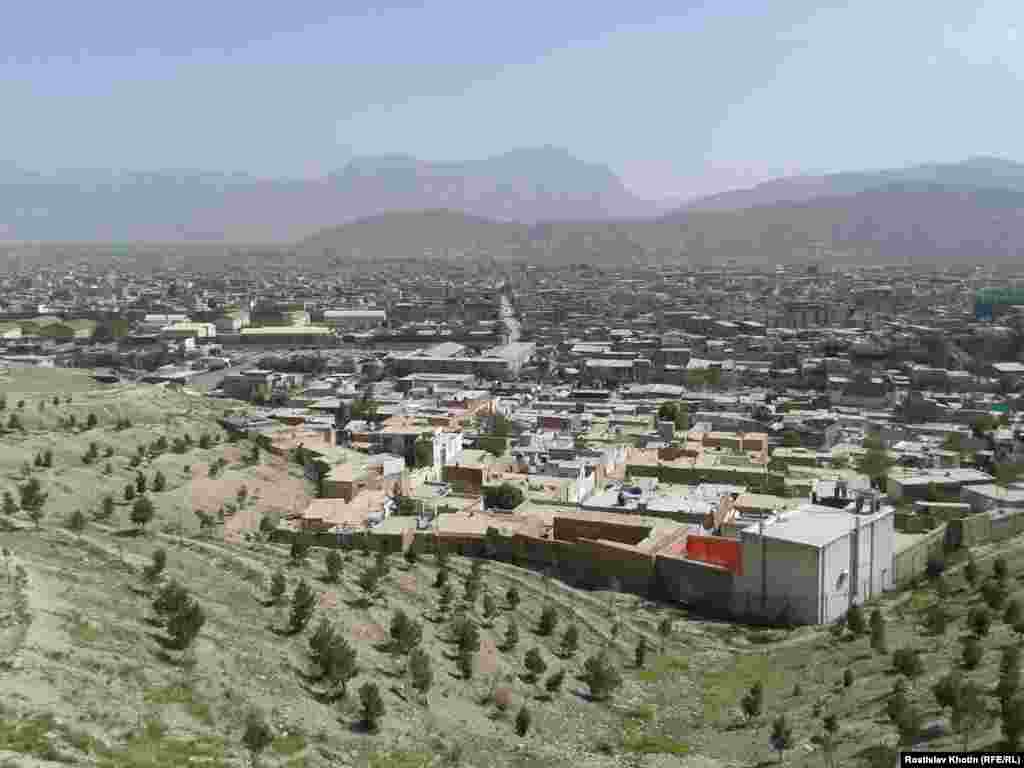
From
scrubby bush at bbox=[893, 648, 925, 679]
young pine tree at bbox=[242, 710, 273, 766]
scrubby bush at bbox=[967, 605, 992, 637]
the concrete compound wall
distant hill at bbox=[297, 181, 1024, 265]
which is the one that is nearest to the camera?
young pine tree at bbox=[242, 710, 273, 766]

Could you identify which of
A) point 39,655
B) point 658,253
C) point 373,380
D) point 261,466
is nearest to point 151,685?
point 39,655

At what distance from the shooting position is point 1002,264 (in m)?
117

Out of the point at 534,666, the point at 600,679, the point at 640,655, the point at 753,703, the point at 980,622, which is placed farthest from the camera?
the point at 640,655

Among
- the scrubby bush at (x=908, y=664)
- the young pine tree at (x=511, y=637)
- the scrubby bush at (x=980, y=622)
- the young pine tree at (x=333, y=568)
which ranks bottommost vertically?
the young pine tree at (x=511, y=637)

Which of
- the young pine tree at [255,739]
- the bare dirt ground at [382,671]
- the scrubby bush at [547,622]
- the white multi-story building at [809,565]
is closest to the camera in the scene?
the young pine tree at [255,739]

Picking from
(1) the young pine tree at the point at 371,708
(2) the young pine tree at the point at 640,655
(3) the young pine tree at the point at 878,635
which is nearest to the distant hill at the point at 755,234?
(2) the young pine tree at the point at 640,655

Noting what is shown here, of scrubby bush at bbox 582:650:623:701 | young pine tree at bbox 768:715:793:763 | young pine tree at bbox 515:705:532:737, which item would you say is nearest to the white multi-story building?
scrubby bush at bbox 582:650:623:701

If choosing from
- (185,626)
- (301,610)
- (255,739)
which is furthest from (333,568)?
(255,739)

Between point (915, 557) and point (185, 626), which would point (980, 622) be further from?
point (185, 626)

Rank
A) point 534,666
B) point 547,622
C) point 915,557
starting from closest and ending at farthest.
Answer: point 534,666 < point 547,622 < point 915,557

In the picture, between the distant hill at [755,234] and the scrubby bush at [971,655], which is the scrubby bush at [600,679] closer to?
the scrubby bush at [971,655]

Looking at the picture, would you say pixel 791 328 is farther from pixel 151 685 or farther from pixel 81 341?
pixel 151 685

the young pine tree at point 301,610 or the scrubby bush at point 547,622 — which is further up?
the young pine tree at point 301,610

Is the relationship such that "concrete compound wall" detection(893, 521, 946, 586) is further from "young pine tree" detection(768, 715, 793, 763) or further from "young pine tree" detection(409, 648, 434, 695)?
"young pine tree" detection(409, 648, 434, 695)
